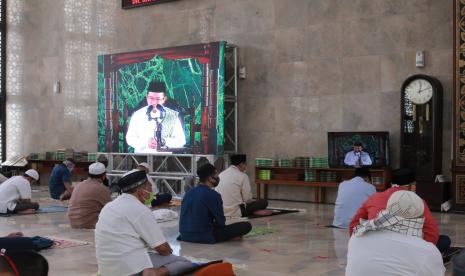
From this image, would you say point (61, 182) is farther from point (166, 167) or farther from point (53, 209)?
point (166, 167)

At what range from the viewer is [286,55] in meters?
11.3

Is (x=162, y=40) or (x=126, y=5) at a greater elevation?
(x=126, y=5)

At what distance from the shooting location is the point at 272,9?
11.5 m

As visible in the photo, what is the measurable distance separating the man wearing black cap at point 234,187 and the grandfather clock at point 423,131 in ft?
8.62

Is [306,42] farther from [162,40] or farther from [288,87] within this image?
[162,40]

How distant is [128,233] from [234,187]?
4428mm

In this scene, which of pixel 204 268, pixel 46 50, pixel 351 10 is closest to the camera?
pixel 204 268

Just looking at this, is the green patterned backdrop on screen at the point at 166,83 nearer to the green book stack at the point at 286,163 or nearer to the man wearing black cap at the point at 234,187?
the green book stack at the point at 286,163

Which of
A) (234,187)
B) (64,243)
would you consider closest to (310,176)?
(234,187)

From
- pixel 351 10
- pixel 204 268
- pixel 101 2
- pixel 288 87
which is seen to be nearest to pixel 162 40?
→ pixel 101 2

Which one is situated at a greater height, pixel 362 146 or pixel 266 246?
pixel 362 146

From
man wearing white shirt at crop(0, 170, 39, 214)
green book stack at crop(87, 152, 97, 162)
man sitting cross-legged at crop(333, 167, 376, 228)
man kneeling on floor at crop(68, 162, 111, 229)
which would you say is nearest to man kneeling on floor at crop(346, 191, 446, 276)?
man sitting cross-legged at crop(333, 167, 376, 228)

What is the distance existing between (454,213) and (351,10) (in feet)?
12.1

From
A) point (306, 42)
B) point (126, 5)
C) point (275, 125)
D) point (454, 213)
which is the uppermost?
point (126, 5)
